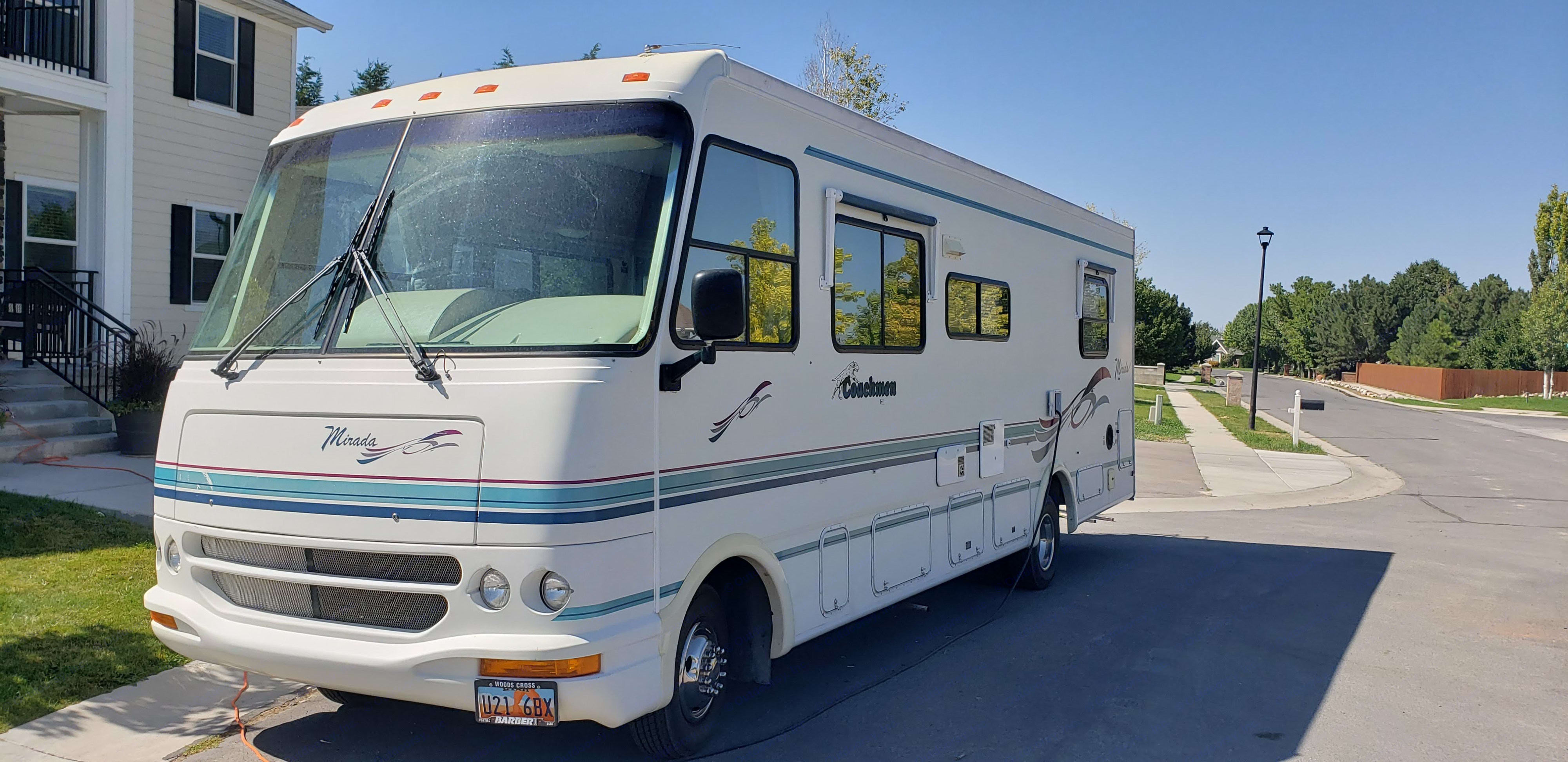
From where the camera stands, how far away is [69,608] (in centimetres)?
627

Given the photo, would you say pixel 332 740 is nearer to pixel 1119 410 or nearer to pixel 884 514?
pixel 884 514

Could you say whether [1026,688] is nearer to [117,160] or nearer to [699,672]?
[699,672]

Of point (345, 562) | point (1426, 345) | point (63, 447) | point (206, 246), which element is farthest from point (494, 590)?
point (1426, 345)

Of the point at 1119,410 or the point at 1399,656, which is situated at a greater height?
the point at 1119,410

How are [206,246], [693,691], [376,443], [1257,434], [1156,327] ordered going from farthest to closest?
1. [1156,327]
2. [1257,434]
3. [206,246]
4. [693,691]
5. [376,443]

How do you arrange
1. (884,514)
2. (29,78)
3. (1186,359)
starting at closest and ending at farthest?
1. (884,514)
2. (29,78)
3. (1186,359)

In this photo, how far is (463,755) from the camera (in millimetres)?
4773

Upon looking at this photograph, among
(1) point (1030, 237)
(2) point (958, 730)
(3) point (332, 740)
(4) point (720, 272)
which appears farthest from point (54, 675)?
(1) point (1030, 237)

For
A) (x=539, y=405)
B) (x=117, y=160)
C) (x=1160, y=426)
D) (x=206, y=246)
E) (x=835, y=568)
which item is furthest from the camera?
(x=1160, y=426)

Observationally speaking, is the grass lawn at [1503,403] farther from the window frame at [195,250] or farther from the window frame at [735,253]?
the window frame at [735,253]

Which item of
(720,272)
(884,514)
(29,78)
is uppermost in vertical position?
(29,78)

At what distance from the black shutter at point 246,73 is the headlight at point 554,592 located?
14970 mm

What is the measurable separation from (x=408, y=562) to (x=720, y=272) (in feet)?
5.18

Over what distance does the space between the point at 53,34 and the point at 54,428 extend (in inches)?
224
